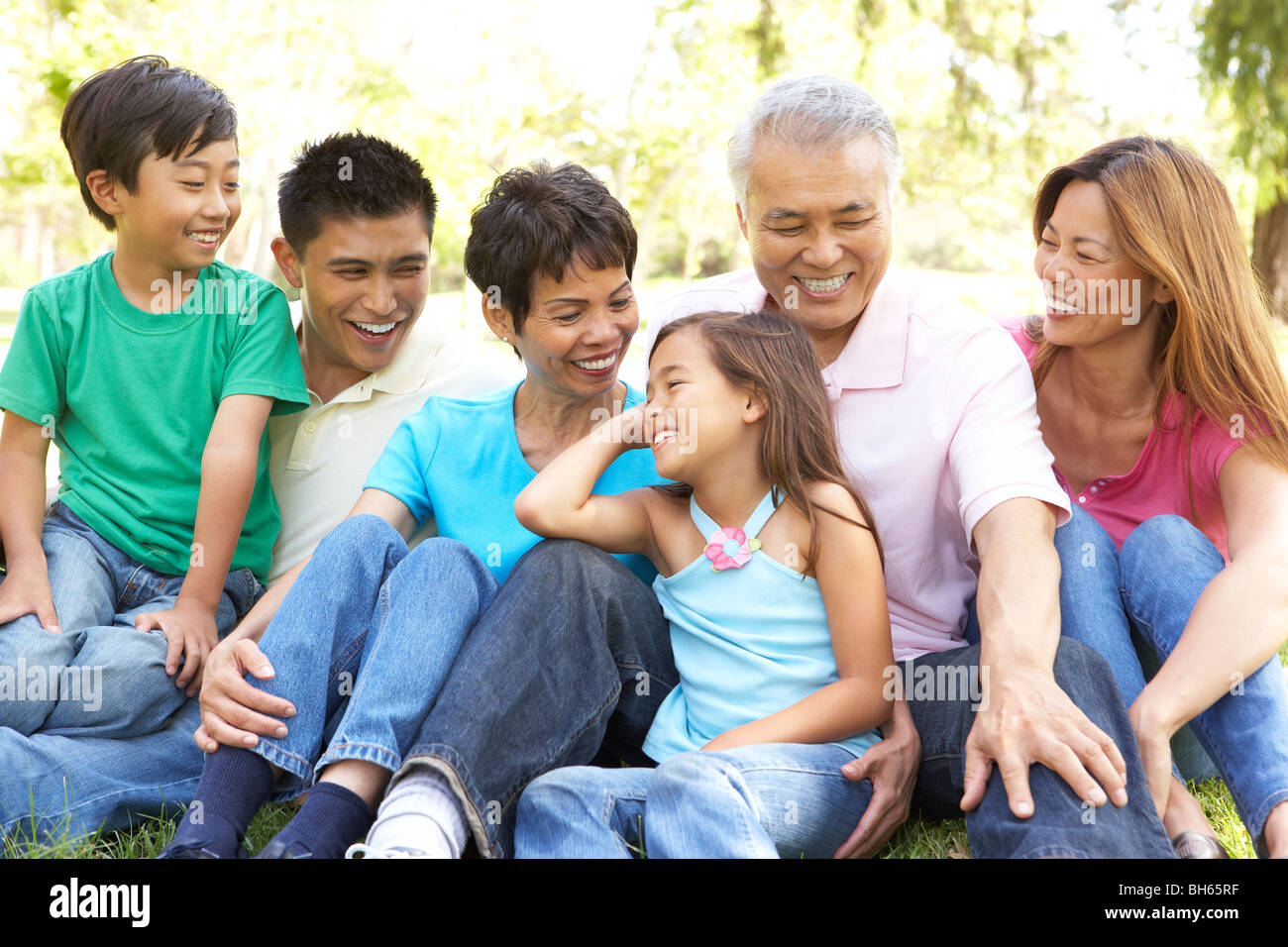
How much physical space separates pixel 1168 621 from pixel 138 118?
271cm

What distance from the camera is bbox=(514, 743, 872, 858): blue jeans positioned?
6.30 feet

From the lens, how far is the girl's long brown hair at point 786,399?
2373 mm

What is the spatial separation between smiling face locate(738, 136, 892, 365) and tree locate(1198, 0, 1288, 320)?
8.80 meters

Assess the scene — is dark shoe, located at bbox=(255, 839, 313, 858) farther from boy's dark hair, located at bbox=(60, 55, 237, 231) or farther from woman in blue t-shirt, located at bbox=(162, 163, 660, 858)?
boy's dark hair, located at bbox=(60, 55, 237, 231)

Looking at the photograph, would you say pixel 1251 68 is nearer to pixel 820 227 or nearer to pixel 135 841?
pixel 820 227

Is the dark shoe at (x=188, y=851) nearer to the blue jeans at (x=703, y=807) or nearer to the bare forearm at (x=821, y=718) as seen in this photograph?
the blue jeans at (x=703, y=807)

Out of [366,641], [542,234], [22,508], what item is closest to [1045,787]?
[366,641]

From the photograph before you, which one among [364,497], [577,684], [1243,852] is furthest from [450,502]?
[1243,852]

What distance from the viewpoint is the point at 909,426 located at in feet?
8.59

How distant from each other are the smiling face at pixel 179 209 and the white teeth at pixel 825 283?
59.0 inches

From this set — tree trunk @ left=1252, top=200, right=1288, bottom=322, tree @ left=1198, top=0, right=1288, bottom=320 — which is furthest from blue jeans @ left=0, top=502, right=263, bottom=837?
tree trunk @ left=1252, top=200, right=1288, bottom=322
